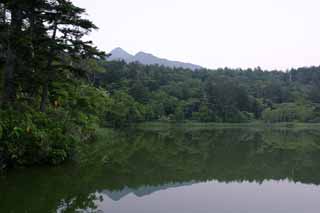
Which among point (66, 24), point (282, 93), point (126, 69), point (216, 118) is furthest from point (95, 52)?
point (282, 93)

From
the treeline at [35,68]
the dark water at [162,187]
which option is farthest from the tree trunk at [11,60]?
the dark water at [162,187]

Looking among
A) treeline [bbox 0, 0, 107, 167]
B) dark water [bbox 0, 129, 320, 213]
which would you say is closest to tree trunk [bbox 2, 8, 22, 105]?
treeline [bbox 0, 0, 107, 167]

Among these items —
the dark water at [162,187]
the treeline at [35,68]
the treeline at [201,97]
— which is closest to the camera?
the dark water at [162,187]

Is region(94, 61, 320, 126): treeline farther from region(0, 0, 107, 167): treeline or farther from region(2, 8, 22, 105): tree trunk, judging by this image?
region(2, 8, 22, 105): tree trunk

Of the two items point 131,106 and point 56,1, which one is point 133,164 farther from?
point 131,106

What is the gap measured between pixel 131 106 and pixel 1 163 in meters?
46.8

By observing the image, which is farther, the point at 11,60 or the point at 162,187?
the point at 11,60

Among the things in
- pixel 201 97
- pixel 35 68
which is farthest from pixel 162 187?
pixel 201 97

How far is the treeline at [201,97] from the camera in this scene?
239ft

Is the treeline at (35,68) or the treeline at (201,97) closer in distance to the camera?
the treeline at (35,68)

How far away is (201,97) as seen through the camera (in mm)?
86062

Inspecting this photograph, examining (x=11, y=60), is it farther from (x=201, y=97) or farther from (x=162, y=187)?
(x=201, y=97)

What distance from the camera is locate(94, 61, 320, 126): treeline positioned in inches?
2867

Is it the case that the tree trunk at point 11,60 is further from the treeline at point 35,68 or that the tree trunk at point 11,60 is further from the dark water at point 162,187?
the dark water at point 162,187
